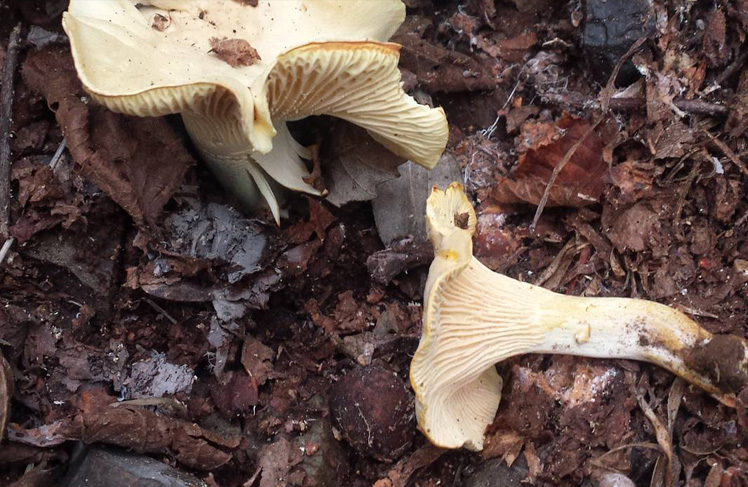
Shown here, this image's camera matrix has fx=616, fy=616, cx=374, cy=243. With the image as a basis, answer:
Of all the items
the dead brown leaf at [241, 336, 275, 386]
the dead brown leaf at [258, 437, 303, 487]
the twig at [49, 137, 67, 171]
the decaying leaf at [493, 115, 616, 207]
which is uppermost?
the twig at [49, 137, 67, 171]

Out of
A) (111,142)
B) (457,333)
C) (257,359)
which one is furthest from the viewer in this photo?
(257,359)

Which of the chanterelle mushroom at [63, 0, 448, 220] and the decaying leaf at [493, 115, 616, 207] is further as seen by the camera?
the decaying leaf at [493, 115, 616, 207]

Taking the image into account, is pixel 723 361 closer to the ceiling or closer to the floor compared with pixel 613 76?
closer to the floor

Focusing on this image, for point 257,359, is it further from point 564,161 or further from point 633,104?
point 633,104

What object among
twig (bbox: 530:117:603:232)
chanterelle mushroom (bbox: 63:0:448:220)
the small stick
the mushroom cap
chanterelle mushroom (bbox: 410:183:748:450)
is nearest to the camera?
chanterelle mushroom (bbox: 63:0:448:220)

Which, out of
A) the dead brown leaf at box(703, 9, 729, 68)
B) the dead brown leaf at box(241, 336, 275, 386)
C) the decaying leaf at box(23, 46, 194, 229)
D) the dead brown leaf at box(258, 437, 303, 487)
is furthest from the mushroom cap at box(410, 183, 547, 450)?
the dead brown leaf at box(703, 9, 729, 68)

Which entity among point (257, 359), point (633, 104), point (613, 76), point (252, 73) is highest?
point (252, 73)

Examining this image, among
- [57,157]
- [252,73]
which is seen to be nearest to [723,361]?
[252,73]

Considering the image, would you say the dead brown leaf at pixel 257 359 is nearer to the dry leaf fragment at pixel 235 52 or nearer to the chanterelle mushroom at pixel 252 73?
the chanterelle mushroom at pixel 252 73

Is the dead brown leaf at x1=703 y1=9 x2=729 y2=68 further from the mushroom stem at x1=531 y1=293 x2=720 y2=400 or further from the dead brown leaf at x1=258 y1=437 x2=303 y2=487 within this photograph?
the dead brown leaf at x1=258 y1=437 x2=303 y2=487
